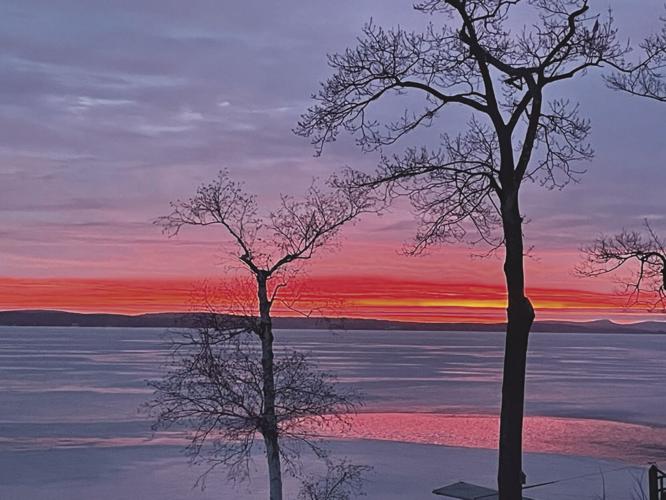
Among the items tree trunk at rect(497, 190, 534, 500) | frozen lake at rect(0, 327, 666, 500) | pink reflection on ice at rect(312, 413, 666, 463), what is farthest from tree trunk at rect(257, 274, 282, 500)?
pink reflection on ice at rect(312, 413, 666, 463)

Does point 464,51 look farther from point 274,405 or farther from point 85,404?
point 85,404

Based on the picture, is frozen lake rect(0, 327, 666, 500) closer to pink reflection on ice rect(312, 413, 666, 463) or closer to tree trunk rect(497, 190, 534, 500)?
pink reflection on ice rect(312, 413, 666, 463)

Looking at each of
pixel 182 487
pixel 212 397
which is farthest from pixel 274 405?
pixel 182 487

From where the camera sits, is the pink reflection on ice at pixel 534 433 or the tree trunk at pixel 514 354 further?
the pink reflection on ice at pixel 534 433

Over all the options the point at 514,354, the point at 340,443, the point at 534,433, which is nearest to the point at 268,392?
the point at 514,354

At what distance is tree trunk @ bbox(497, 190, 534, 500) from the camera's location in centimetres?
1032

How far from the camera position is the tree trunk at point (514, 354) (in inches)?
406

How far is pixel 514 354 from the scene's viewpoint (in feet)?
33.9

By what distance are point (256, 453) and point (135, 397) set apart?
1842 centimetres

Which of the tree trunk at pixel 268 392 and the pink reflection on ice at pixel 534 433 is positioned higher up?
the tree trunk at pixel 268 392

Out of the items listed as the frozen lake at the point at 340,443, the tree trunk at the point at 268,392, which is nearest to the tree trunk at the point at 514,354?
the tree trunk at the point at 268,392

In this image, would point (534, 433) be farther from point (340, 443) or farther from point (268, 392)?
point (268, 392)

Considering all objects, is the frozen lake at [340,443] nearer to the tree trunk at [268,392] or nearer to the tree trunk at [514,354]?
the tree trunk at [268,392]

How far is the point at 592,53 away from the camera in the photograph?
1028cm
